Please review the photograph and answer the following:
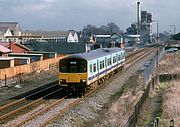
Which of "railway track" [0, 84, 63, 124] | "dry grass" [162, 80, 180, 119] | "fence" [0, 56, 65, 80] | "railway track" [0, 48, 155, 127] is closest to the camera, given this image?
"railway track" [0, 48, 155, 127]

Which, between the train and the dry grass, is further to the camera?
the train

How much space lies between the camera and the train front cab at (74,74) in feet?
87.4

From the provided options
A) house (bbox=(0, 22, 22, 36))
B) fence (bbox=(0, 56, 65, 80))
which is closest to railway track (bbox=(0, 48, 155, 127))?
fence (bbox=(0, 56, 65, 80))

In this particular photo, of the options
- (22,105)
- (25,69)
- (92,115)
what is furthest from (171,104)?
(25,69)

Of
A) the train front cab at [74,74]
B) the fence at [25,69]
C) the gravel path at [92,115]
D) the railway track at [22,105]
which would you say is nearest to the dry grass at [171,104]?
the gravel path at [92,115]

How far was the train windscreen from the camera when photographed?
87.7ft

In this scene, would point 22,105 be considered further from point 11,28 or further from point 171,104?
point 11,28

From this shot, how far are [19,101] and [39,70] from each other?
22.5 meters

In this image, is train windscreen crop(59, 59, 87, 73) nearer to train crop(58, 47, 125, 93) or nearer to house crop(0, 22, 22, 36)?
train crop(58, 47, 125, 93)

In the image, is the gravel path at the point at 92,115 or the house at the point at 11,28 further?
the house at the point at 11,28

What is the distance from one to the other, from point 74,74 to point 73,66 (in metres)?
0.58

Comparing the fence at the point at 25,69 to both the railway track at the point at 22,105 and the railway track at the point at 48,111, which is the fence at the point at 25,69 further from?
the railway track at the point at 48,111

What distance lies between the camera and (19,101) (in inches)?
993

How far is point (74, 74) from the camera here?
26656mm
